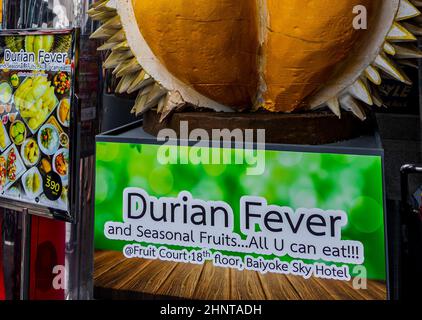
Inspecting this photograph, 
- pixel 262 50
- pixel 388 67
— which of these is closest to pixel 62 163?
pixel 262 50

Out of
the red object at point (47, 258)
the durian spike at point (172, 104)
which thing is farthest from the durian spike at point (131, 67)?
the red object at point (47, 258)

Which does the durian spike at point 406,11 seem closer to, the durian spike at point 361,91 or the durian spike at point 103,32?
the durian spike at point 361,91

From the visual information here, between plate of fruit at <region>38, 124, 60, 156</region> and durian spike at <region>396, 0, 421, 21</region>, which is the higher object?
durian spike at <region>396, 0, 421, 21</region>

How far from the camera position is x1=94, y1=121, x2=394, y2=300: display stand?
83 cm

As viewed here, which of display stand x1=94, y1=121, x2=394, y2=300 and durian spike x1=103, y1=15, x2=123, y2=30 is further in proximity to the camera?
durian spike x1=103, y1=15, x2=123, y2=30

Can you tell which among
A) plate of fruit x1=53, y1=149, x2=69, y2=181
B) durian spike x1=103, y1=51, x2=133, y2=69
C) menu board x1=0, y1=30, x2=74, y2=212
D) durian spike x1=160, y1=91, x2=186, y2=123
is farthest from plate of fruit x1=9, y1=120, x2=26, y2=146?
durian spike x1=160, y1=91, x2=186, y2=123

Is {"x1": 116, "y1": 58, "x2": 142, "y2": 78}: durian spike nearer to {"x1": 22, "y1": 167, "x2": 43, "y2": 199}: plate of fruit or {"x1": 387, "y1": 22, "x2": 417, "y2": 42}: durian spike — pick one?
{"x1": 22, "y1": 167, "x2": 43, "y2": 199}: plate of fruit

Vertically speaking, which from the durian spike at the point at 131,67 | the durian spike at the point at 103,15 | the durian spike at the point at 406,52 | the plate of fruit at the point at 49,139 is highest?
the durian spike at the point at 103,15

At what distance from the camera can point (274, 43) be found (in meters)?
0.90

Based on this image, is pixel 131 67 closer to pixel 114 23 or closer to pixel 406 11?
pixel 114 23

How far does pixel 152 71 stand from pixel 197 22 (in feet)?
Result: 0.60

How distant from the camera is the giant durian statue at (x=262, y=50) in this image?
0.87m

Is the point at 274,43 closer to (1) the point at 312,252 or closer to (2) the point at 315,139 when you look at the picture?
(2) the point at 315,139

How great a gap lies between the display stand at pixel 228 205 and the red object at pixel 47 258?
40cm
